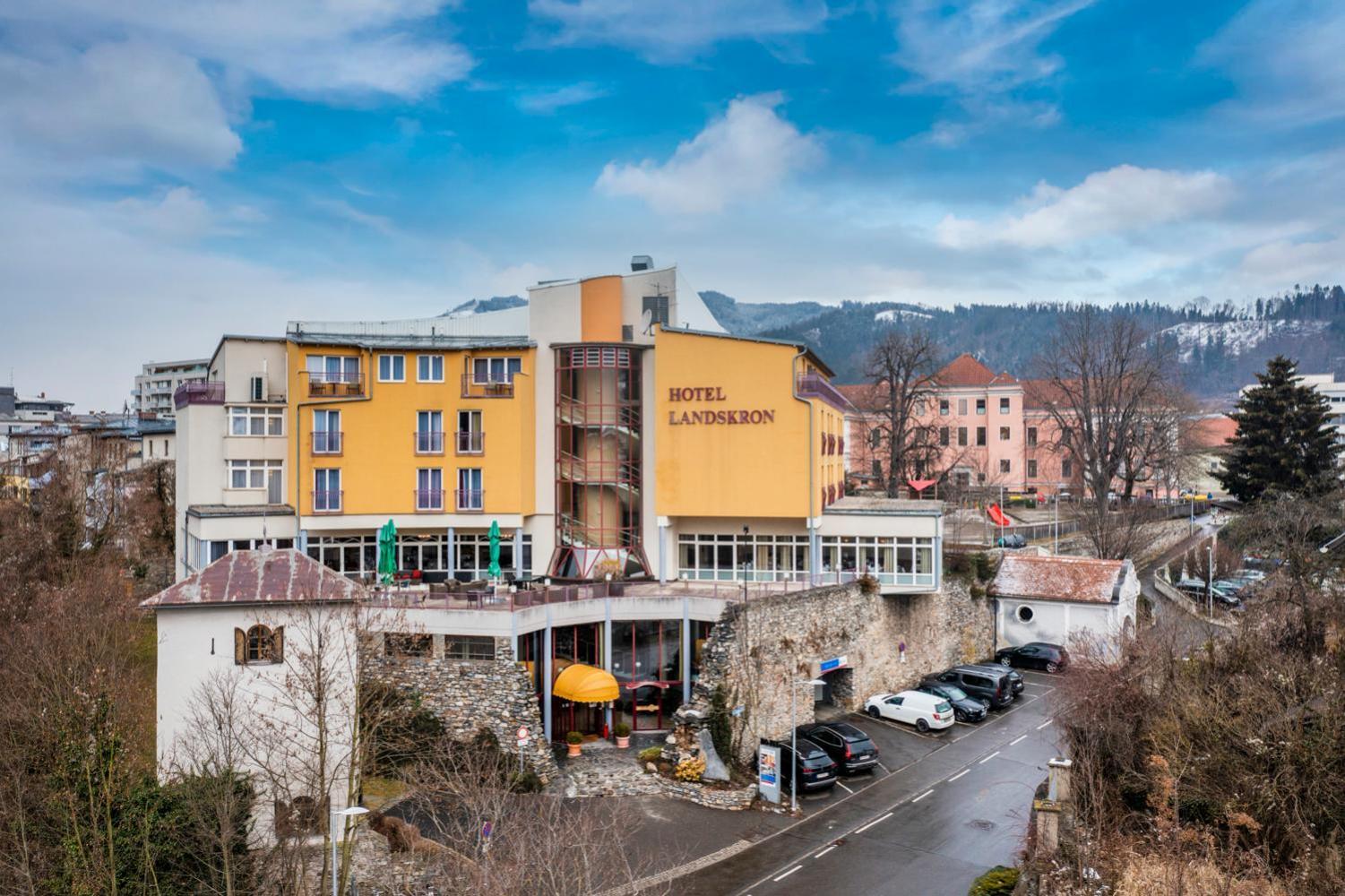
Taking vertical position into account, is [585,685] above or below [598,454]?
→ below

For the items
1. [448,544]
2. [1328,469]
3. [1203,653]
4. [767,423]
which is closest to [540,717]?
[448,544]

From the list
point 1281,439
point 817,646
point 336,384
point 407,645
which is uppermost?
point 336,384

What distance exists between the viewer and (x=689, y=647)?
3419cm

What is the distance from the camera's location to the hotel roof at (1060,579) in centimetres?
4284

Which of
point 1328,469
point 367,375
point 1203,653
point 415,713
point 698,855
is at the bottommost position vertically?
point 698,855

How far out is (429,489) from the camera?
39344 millimetres

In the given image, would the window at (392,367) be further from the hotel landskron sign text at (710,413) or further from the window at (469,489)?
the hotel landskron sign text at (710,413)

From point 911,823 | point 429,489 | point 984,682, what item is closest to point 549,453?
point 429,489

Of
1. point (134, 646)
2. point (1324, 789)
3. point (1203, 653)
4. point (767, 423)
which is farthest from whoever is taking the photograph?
point (767, 423)

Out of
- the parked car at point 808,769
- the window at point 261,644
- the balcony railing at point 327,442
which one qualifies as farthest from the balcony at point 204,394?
the parked car at point 808,769

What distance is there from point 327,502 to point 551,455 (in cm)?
902

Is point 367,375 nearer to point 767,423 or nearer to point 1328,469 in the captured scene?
point 767,423

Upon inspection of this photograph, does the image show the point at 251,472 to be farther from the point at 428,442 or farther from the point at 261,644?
the point at 261,644

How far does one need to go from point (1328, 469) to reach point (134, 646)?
60.8 meters
